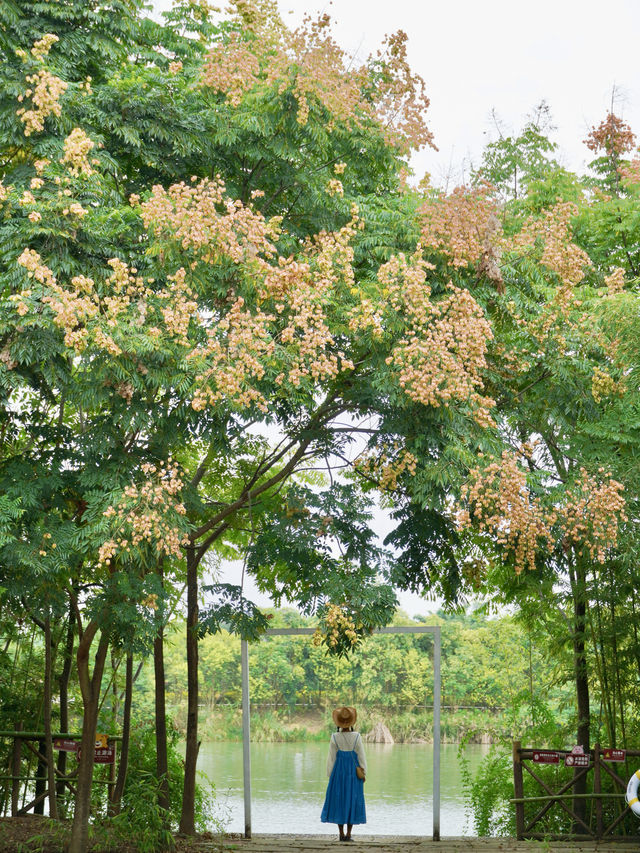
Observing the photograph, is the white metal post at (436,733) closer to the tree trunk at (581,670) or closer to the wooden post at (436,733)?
the wooden post at (436,733)

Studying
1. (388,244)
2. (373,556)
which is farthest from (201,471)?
(388,244)

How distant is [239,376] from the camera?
5.86 m

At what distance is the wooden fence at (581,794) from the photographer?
8.27m

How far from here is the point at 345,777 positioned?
835 cm

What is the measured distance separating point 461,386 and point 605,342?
1670 mm

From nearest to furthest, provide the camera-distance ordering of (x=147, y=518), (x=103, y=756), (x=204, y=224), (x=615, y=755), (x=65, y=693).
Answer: (x=147, y=518) < (x=204, y=224) < (x=103, y=756) < (x=615, y=755) < (x=65, y=693)

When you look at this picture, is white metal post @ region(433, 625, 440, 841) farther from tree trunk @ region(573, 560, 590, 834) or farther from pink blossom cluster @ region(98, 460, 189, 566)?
pink blossom cluster @ region(98, 460, 189, 566)

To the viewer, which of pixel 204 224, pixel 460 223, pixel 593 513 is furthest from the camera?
pixel 460 223

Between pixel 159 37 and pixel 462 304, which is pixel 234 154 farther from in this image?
pixel 462 304

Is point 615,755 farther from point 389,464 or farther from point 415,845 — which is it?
point 389,464

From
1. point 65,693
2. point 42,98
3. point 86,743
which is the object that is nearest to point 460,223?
point 42,98

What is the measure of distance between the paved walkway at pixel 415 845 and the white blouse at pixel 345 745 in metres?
0.63

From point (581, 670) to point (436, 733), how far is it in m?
1.67

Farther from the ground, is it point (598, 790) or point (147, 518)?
point (147, 518)
